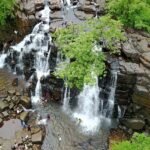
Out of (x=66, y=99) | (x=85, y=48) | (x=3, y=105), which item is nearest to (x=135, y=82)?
(x=85, y=48)

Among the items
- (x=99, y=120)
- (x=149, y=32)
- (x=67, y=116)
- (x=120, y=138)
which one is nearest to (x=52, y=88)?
(x=67, y=116)

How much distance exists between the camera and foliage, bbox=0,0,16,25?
28.6 meters

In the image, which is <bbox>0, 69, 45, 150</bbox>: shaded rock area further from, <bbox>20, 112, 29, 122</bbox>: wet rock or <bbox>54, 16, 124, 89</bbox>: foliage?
<bbox>54, 16, 124, 89</bbox>: foliage

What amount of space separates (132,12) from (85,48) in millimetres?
5995

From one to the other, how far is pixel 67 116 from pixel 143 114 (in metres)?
5.42

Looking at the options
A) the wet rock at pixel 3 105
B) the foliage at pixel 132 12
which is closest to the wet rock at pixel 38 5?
the foliage at pixel 132 12

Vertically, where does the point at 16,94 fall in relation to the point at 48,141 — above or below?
above

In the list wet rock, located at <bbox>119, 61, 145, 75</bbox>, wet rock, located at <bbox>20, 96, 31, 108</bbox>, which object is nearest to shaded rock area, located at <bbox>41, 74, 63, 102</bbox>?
wet rock, located at <bbox>20, 96, 31, 108</bbox>

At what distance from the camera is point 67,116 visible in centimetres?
2677

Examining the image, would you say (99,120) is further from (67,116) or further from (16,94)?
(16,94)

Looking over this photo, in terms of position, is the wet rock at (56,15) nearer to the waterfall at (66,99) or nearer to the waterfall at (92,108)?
the waterfall at (66,99)

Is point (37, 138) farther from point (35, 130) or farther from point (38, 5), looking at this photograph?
point (38, 5)

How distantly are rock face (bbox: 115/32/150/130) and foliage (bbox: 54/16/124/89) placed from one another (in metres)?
1.23

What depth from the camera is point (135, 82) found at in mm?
25266
